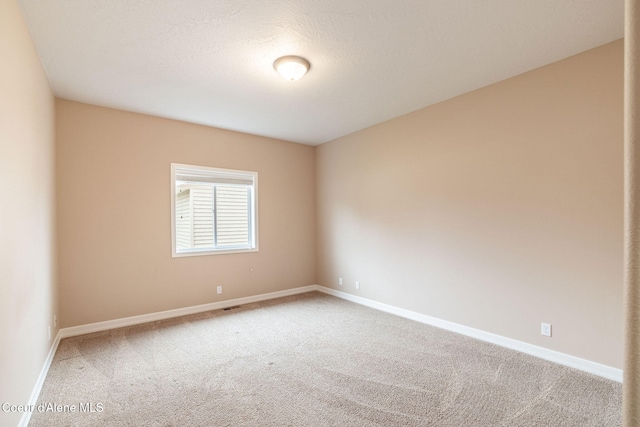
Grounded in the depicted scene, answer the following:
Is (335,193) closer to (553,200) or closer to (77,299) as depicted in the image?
(553,200)

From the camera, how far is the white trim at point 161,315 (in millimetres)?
3603

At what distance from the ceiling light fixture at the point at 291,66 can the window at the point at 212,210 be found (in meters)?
2.30

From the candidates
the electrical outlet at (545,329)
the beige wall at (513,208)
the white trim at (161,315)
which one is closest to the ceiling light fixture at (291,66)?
the beige wall at (513,208)

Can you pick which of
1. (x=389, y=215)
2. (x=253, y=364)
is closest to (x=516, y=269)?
(x=389, y=215)

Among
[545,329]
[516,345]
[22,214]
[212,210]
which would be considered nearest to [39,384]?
[22,214]

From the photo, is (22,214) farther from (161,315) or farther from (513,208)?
(513,208)

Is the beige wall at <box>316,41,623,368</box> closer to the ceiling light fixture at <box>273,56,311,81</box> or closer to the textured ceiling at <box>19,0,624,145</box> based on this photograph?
the textured ceiling at <box>19,0,624,145</box>

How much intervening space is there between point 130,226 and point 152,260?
0.53m

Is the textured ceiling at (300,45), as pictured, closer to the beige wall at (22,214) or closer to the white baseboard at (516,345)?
the beige wall at (22,214)

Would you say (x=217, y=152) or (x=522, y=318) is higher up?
(x=217, y=152)

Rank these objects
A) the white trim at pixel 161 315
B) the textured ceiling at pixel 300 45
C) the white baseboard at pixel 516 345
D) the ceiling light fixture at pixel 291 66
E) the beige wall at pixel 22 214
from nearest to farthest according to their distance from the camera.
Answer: the beige wall at pixel 22 214
the textured ceiling at pixel 300 45
the white baseboard at pixel 516 345
the ceiling light fixture at pixel 291 66
the white trim at pixel 161 315

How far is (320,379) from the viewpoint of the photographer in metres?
2.58

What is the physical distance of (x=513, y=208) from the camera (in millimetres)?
3102

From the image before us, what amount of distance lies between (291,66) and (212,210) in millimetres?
2815
